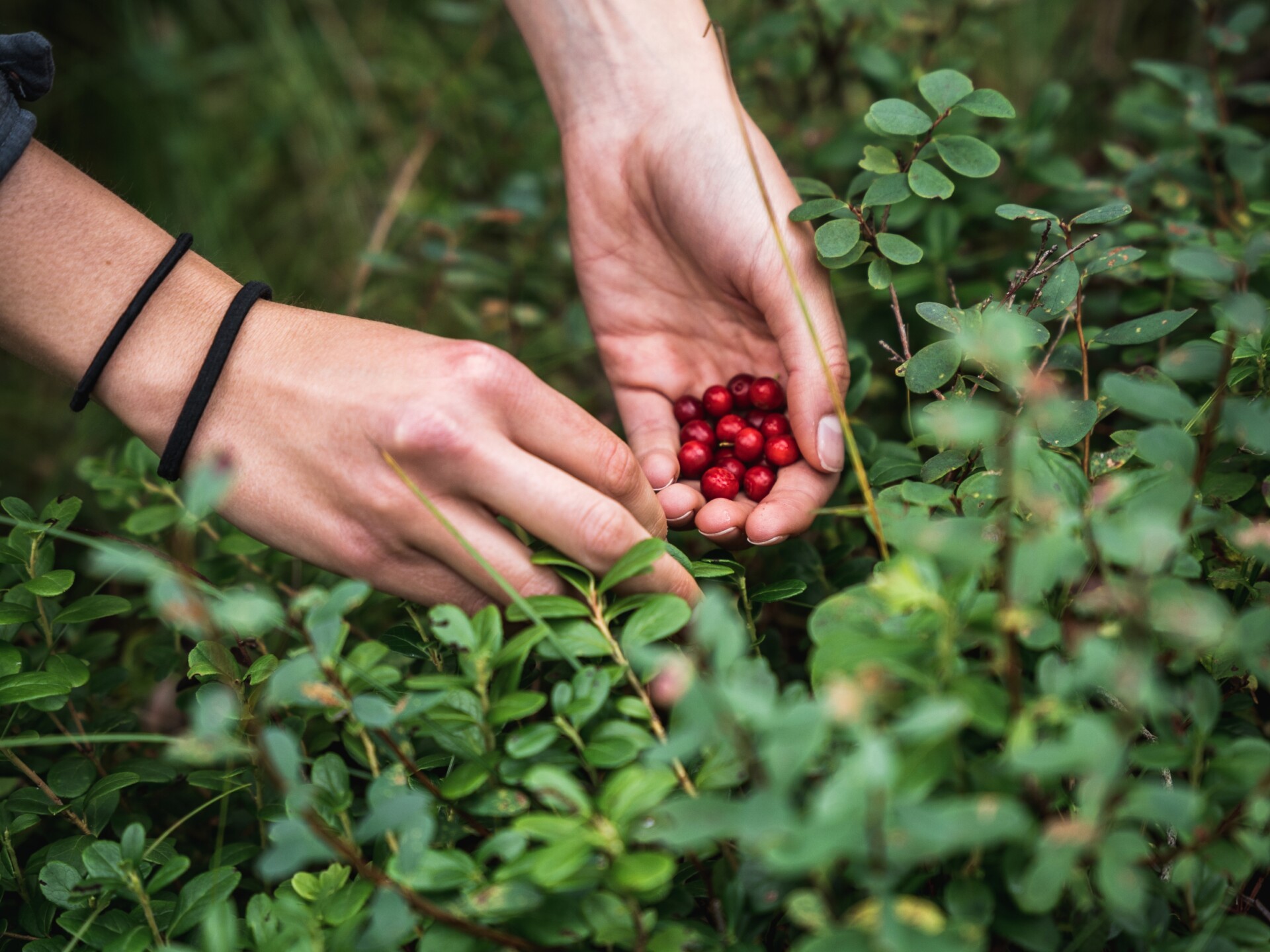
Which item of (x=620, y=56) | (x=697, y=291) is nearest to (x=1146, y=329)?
(x=697, y=291)

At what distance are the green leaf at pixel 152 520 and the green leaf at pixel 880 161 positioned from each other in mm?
1533

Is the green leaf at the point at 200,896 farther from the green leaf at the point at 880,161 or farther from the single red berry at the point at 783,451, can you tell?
the green leaf at the point at 880,161

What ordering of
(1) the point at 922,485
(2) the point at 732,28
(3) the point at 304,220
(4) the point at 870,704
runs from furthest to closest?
(3) the point at 304,220 → (2) the point at 732,28 → (1) the point at 922,485 → (4) the point at 870,704

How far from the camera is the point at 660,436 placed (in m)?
2.17

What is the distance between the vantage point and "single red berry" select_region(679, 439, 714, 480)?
2.06m

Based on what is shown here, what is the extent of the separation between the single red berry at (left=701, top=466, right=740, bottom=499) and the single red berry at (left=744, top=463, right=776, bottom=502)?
1.3 inches

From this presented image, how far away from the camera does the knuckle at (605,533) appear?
53.6 inches

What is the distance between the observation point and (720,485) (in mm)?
1971

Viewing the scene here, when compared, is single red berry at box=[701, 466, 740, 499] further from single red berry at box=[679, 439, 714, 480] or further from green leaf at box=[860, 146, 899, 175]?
green leaf at box=[860, 146, 899, 175]

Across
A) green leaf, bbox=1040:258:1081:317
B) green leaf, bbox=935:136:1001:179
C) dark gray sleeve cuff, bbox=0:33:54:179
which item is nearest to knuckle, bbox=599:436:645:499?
green leaf, bbox=1040:258:1081:317

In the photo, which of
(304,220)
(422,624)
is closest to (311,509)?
(422,624)

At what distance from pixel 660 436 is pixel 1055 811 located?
1.27 m

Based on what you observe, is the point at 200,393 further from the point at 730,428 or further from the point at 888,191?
the point at 888,191

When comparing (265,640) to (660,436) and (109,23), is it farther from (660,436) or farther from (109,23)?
(109,23)
